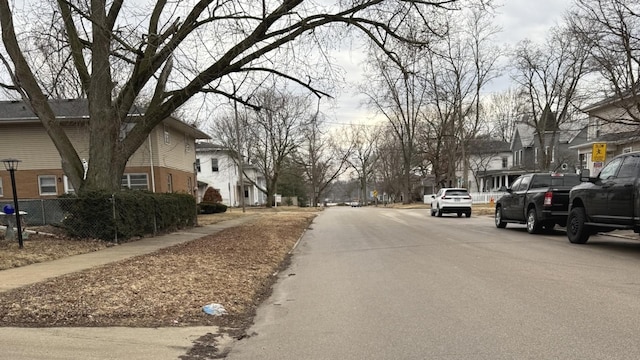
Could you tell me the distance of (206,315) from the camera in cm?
591

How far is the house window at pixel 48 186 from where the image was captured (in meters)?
26.5

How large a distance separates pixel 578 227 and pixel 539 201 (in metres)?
2.64

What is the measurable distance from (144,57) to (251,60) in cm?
317

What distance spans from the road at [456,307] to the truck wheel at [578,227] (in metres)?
0.83

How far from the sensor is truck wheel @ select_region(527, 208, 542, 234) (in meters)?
14.5

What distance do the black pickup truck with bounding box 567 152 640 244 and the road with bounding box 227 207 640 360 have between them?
74cm

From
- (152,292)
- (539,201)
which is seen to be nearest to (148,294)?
(152,292)

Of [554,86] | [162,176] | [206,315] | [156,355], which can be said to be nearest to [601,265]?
[206,315]

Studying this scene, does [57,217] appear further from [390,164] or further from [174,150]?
[390,164]

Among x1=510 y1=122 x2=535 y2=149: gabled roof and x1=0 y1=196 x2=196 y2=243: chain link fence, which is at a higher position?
x1=510 y1=122 x2=535 y2=149: gabled roof

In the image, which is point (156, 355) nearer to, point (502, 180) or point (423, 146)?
point (423, 146)

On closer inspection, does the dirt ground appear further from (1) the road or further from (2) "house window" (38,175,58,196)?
(2) "house window" (38,175,58,196)

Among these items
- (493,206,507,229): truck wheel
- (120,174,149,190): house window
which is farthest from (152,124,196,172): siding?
(493,206,507,229): truck wheel

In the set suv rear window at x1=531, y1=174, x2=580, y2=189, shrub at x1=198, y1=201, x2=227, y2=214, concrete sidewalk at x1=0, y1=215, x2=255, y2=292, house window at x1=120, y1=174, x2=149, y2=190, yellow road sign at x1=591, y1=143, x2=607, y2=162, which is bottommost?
concrete sidewalk at x1=0, y1=215, x2=255, y2=292
